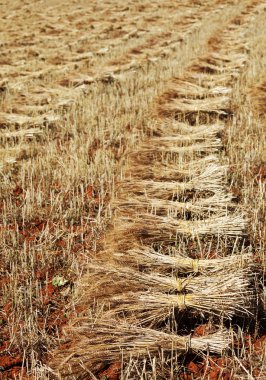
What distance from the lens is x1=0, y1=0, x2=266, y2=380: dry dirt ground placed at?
174cm

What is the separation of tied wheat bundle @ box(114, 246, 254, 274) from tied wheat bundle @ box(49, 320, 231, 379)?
403 mm

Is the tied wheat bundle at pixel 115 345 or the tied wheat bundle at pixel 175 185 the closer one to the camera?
the tied wheat bundle at pixel 115 345

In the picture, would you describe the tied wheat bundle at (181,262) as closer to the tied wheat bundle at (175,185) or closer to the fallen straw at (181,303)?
the fallen straw at (181,303)

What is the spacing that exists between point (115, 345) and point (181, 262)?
2.12ft

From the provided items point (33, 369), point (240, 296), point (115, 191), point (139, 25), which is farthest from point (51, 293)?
point (139, 25)

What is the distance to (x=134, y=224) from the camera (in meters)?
2.49

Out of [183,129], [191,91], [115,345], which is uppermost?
[191,91]

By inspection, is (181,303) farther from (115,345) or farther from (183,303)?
(115,345)

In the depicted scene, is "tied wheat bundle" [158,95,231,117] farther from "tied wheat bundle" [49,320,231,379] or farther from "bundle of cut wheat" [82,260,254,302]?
"tied wheat bundle" [49,320,231,379]

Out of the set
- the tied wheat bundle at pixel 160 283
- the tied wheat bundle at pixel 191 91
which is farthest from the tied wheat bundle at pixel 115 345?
the tied wheat bundle at pixel 191 91

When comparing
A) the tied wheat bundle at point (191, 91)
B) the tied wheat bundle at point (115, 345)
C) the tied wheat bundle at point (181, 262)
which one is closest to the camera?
the tied wheat bundle at point (115, 345)

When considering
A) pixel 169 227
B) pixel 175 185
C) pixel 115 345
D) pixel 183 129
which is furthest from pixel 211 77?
pixel 115 345

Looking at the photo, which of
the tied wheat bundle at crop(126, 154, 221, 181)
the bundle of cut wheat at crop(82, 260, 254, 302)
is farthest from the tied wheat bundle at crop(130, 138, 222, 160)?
the bundle of cut wheat at crop(82, 260, 254, 302)

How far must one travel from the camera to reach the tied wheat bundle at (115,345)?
5.39ft
